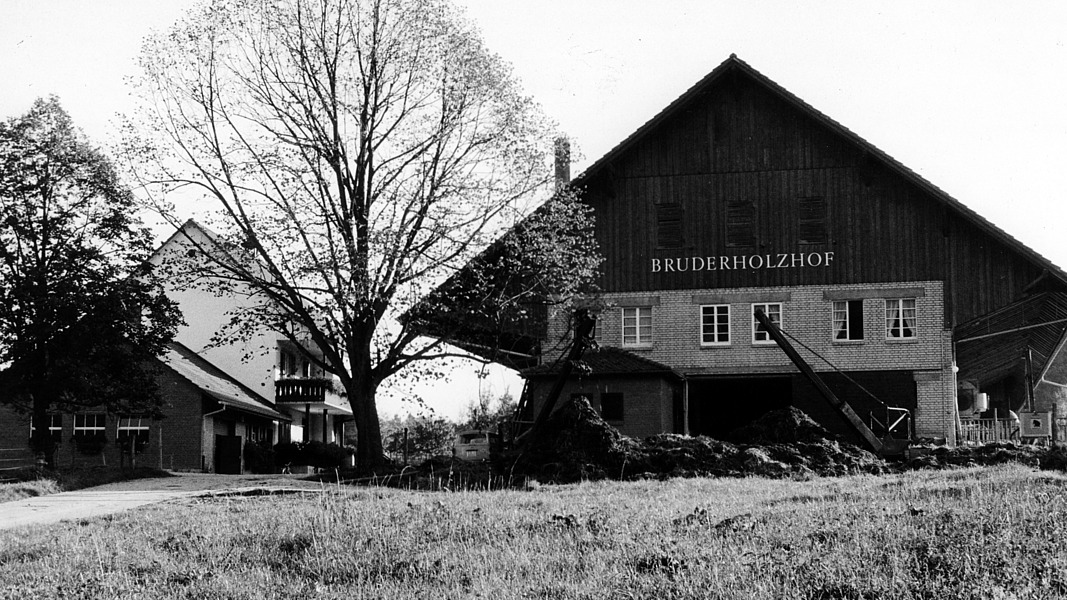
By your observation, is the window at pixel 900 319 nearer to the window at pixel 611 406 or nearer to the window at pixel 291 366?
the window at pixel 611 406

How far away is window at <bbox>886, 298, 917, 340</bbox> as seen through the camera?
1672 inches

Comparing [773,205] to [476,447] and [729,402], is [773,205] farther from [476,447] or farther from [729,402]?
[476,447]

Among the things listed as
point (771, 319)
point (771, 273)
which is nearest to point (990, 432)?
point (771, 319)

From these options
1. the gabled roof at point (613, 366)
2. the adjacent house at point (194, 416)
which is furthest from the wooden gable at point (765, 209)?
the adjacent house at point (194, 416)

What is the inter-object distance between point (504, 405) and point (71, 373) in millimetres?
33899

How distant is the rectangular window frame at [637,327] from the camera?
43.9 meters

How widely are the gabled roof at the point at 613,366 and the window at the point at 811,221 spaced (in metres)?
6.12

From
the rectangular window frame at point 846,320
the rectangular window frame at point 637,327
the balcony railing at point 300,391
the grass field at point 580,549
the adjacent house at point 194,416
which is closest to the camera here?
the grass field at point 580,549

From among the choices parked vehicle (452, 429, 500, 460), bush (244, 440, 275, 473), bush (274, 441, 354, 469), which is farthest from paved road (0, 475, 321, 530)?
bush (274, 441, 354, 469)

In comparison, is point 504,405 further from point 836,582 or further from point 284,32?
point 836,582

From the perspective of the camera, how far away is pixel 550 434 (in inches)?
1256

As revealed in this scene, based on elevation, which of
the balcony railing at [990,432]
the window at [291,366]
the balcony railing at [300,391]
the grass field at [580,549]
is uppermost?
the window at [291,366]

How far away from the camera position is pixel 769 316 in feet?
142

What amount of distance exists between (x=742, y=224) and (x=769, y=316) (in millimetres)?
3077
